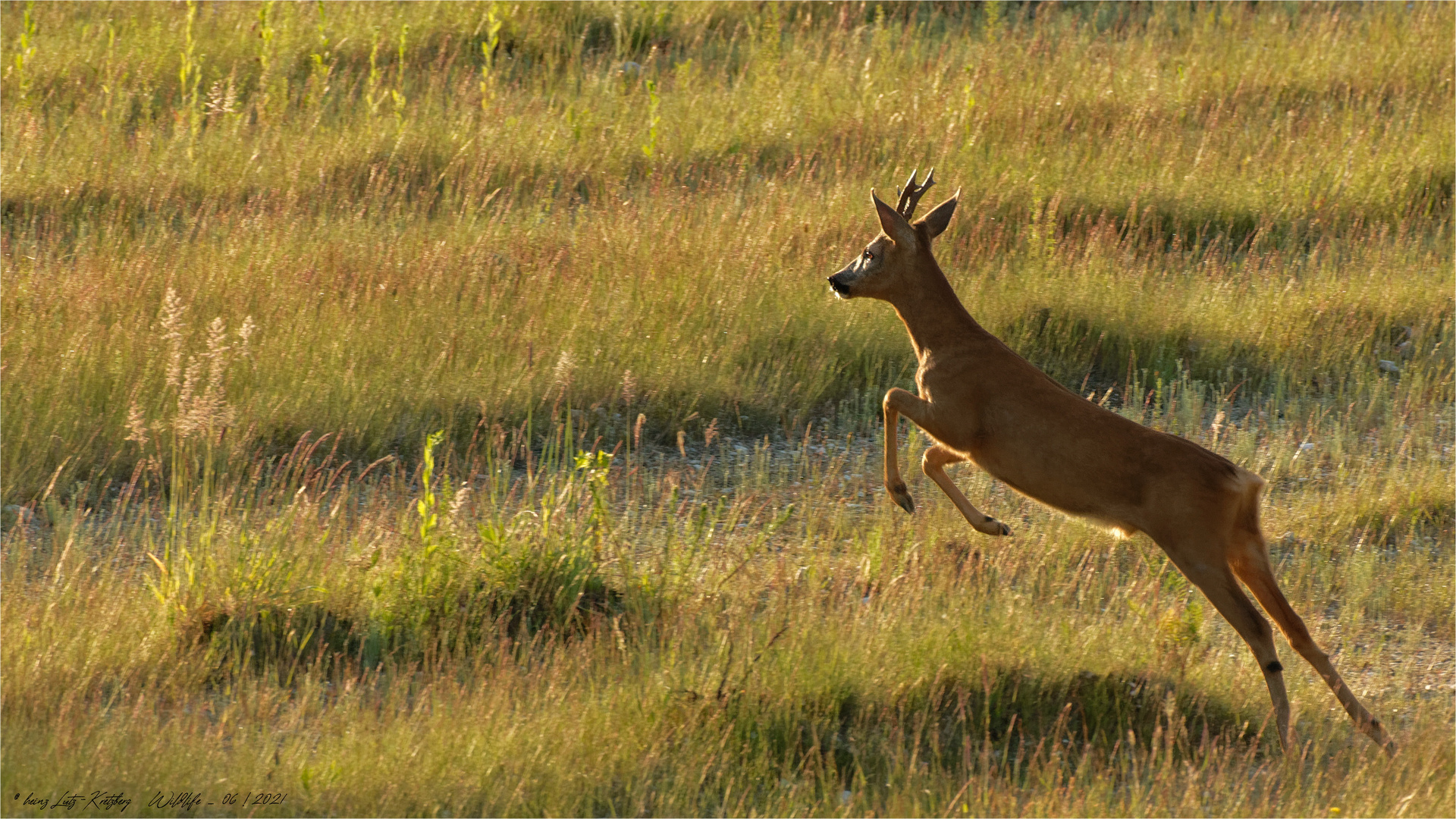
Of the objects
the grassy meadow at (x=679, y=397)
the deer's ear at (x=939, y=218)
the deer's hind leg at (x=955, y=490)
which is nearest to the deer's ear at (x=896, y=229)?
the deer's ear at (x=939, y=218)

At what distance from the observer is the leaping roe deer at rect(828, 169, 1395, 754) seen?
461 centimetres

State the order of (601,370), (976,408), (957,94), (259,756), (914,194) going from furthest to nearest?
(957,94) → (601,370) → (914,194) → (976,408) → (259,756)

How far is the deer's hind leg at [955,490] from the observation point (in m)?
5.14

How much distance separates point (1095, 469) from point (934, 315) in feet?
3.02

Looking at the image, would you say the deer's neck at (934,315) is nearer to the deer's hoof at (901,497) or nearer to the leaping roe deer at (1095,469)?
the leaping roe deer at (1095,469)

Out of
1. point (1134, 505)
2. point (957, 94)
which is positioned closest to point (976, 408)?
point (1134, 505)

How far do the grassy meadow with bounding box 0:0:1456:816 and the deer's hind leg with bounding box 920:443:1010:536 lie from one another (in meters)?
0.31

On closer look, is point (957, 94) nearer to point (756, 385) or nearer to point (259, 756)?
point (756, 385)

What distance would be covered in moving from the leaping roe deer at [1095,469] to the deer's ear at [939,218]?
0.66 feet

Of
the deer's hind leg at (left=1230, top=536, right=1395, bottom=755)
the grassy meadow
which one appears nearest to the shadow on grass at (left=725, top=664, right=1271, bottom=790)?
the grassy meadow

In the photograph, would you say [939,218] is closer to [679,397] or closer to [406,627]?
[679,397]

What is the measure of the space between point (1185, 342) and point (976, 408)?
3.33 m

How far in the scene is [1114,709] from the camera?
4.81 meters

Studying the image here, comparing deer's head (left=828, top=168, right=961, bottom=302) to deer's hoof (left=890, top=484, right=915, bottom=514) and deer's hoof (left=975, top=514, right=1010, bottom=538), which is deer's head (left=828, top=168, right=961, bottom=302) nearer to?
deer's hoof (left=890, top=484, right=915, bottom=514)
